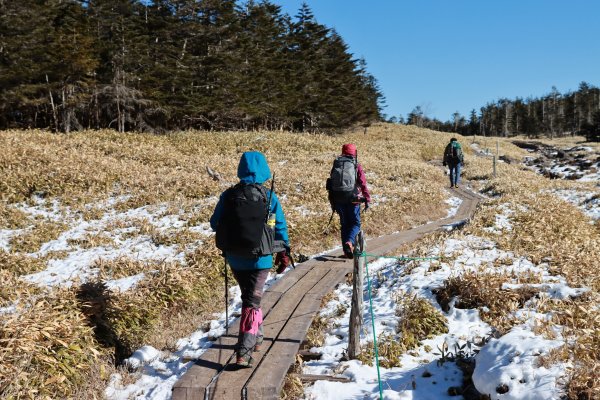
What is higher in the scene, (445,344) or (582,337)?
(582,337)

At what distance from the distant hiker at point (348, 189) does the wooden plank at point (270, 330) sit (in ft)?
4.04

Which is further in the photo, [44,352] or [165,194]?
[165,194]

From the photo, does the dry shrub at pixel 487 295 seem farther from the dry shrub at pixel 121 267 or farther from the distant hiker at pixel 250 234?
the dry shrub at pixel 121 267

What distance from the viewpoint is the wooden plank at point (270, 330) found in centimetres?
459

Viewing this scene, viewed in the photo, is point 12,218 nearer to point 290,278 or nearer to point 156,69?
point 290,278

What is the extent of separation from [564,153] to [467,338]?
163 ft

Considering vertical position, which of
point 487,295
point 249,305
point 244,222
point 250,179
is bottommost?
point 487,295

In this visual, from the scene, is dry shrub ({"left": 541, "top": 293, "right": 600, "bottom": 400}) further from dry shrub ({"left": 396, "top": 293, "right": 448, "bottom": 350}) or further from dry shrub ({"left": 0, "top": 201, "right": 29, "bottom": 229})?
dry shrub ({"left": 0, "top": 201, "right": 29, "bottom": 229})

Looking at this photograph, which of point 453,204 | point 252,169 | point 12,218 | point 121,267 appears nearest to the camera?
point 252,169

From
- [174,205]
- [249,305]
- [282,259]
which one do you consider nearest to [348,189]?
[282,259]

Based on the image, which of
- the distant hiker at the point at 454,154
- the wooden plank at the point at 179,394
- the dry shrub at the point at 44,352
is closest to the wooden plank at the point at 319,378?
Result: the wooden plank at the point at 179,394

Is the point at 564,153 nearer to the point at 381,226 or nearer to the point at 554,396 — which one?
the point at 381,226

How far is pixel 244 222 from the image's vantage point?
4.70m

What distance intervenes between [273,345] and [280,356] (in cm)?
34
